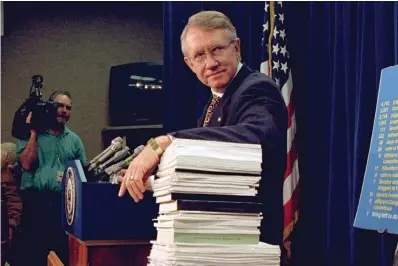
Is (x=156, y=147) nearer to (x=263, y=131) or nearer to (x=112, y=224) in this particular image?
(x=263, y=131)

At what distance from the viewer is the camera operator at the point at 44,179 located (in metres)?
4.23

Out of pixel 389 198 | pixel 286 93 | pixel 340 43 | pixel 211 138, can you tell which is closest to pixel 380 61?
pixel 340 43

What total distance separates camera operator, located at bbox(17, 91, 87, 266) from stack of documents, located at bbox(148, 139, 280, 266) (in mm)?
3122

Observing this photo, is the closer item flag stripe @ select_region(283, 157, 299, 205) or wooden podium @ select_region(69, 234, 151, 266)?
wooden podium @ select_region(69, 234, 151, 266)

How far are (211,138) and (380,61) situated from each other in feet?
5.18

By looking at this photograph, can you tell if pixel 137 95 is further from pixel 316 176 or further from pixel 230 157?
pixel 230 157

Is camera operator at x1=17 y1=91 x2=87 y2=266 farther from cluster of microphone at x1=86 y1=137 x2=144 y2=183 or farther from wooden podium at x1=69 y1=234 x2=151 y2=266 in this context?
wooden podium at x1=69 y1=234 x2=151 y2=266

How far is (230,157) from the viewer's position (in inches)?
41.3

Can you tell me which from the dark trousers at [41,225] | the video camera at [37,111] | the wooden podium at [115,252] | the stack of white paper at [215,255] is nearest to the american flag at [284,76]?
the wooden podium at [115,252]

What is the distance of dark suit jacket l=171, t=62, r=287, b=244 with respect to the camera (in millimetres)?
1179

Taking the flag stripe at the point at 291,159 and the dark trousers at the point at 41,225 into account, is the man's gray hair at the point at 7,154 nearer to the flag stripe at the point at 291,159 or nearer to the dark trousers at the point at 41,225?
the dark trousers at the point at 41,225

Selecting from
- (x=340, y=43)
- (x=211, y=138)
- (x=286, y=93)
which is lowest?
(x=211, y=138)

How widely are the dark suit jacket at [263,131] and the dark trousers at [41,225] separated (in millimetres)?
2898

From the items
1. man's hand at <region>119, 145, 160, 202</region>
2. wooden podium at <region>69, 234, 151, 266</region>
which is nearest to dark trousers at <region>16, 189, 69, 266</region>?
wooden podium at <region>69, 234, 151, 266</region>
